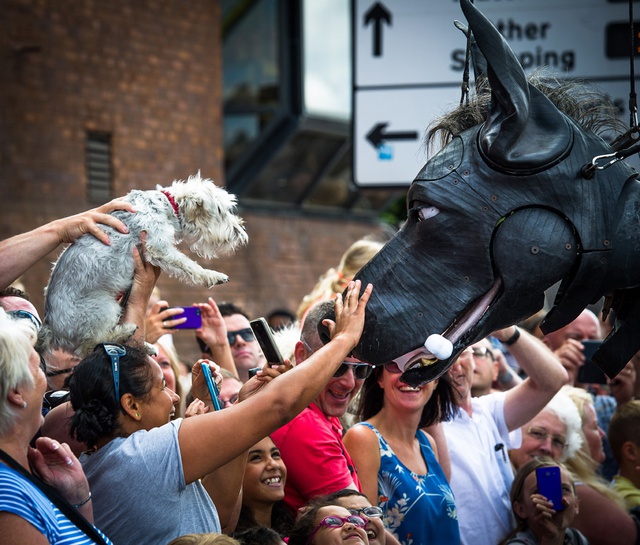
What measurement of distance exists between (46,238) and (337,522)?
159cm

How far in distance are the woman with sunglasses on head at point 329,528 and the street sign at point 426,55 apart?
12.4ft

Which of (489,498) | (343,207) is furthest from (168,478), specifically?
(343,207)

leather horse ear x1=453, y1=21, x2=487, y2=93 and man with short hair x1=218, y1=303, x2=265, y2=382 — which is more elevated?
leather horse ear x1=453, y1=21, x2=487, y2=93

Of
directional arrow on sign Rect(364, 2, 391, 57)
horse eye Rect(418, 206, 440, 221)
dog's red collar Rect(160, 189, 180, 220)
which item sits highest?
horse eye Rect(418, 206, 440, 221)

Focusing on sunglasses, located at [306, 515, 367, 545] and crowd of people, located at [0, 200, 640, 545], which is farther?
sunglasses, located at [306, 515, 367, 545]

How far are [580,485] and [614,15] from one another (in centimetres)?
366

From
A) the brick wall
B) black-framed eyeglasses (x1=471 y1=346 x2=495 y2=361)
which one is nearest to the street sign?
black-framed eyeglasses (x1=471 y1=346 x2=495 y2=361)

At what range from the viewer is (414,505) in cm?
459

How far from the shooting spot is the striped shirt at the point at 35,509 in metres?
2.72

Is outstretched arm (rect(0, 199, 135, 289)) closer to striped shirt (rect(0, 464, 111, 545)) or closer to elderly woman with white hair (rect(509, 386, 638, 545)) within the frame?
striped shirt (rect(0, 464, 111, 545))

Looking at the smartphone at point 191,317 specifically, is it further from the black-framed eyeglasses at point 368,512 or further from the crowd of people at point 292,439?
the black-framed eyeglasses at point 368,512

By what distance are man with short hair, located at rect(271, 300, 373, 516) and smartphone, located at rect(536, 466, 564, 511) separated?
1.15 m

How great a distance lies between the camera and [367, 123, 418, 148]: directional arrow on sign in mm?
7383

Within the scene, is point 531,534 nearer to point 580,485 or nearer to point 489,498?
point 489,498
